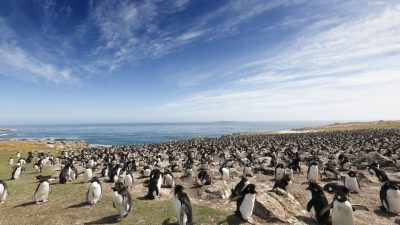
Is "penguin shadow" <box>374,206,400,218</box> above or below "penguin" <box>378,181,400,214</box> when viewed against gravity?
below

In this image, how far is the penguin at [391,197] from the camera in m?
13.3

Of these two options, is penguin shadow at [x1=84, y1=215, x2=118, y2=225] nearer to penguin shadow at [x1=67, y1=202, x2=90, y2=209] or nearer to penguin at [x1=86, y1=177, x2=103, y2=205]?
penguin at [x1=86, y1=177, x2=103, y2=205]

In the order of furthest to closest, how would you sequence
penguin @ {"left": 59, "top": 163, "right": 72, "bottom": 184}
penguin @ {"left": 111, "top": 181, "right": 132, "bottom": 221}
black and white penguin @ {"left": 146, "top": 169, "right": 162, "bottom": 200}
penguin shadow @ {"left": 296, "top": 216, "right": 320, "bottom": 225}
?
penguin @ {"left": 59, "top": 163, "right": 72, "bottom": 184} → black and white penguin @ {"left": 146, "top": 169, "right": 162, "bottom": 200} → penguin @ {"left": 111, "top": 181, "right": 132, "bottom": 221} → penguin shadow @ {"left": 296, "top": 216, "right": 320, "bottom": 225}

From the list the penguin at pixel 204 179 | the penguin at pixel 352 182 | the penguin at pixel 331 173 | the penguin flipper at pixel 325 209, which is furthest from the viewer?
the penguin at pixel 331 173

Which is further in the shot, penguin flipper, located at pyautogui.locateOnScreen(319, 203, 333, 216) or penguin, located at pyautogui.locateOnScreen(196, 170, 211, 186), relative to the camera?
penguin, located at pyautogui.locateOnScreen(196, 170, 211, 186)

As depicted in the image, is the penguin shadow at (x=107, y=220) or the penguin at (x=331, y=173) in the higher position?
the penguin at (x=331, y=173)

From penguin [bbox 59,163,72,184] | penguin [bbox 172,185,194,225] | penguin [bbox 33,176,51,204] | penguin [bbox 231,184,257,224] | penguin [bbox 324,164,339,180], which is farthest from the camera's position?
penguin [bbox 59,163,72,184]

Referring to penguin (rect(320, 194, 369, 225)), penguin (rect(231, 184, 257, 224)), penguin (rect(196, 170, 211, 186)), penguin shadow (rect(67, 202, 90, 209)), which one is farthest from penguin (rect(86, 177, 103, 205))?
penguin (rect(320, 194, 369, 225))

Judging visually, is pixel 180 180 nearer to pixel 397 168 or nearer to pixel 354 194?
pixel 354 194

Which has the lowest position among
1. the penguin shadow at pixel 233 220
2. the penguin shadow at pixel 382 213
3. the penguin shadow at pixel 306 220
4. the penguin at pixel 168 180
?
the penguin shadow at pixel 382 213

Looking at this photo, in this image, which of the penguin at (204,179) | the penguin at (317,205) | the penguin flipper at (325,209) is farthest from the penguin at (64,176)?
the penguin flipper at (325,209)

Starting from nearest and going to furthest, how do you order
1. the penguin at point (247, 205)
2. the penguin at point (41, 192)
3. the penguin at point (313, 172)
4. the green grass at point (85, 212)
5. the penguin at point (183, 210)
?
the penguin at point (183, 210) → the penguin at point (247, 205) → the green grass at point (85, 212) → the penguin at point (41, 192) → the penguin at point (313, 172)

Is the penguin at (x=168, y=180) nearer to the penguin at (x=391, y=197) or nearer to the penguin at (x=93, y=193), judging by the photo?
the penguin at (x=93, y=193)

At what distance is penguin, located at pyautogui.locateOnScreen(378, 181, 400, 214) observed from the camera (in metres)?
13.3
